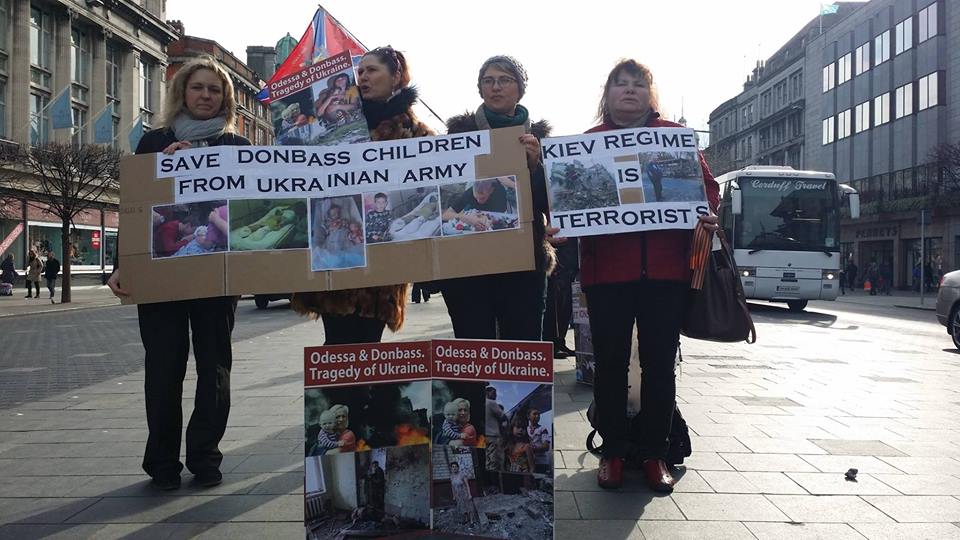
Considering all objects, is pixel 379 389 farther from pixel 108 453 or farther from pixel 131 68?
pixel 131 68

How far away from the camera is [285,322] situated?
645 inches

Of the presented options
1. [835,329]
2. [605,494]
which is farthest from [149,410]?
[835,329]

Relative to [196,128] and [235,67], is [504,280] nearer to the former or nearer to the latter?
[196,128]

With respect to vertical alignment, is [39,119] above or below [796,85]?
below

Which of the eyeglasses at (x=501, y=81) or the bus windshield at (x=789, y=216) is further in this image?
the bus windshield at (x=789, y=216)

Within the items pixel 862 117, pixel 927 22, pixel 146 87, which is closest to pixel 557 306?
pixel 927 22

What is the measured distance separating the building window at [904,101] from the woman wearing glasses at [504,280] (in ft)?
151

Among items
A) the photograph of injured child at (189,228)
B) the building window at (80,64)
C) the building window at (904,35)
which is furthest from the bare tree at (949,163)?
the building window at (80,64)

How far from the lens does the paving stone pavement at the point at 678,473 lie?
3.24 metres

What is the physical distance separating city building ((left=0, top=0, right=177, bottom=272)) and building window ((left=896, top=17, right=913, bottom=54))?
Result: 138 ft

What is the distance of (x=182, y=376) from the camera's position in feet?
12.6

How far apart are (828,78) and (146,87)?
4808cm

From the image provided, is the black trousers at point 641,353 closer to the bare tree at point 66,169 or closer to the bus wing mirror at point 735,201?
the bus wing mirror at point 735,201

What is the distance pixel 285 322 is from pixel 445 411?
14.3 meters
